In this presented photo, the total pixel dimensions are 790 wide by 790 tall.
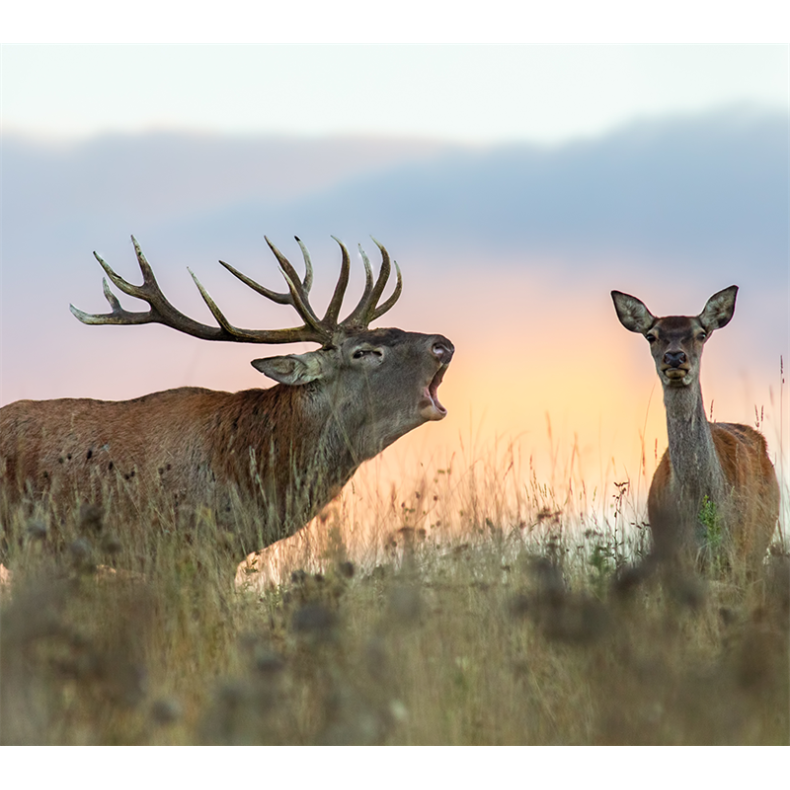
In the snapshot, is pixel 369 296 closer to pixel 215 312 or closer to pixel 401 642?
pixel 215 312

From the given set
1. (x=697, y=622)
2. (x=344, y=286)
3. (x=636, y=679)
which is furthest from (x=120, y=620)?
(x=344, y=286)

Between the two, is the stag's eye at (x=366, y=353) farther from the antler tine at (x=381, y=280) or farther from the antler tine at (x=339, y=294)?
the antler tine at (x=381, y=280)

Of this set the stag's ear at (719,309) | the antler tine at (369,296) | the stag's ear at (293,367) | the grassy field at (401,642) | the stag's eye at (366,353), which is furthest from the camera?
the antler tine at (369,296)

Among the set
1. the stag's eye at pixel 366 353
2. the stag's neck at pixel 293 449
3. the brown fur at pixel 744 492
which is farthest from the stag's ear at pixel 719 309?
the stag's neck at pixel 293 449

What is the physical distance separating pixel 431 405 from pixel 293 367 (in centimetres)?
112

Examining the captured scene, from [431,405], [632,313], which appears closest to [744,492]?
[632,313]

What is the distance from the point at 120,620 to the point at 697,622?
10.4 ft

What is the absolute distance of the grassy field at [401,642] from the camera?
461cm

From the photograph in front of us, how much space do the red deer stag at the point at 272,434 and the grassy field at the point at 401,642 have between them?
103 centimetres

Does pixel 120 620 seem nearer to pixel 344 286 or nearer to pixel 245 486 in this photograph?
pixel 245 486

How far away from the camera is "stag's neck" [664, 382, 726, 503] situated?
8.76 meters

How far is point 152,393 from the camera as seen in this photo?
372 inches

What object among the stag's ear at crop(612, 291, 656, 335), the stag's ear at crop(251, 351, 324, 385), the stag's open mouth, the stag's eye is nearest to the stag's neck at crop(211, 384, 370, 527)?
the stag's ear at crop(251, 351, 324, 385)

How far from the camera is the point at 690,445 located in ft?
28.8
